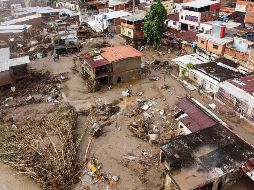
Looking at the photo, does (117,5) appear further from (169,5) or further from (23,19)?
(23,19)

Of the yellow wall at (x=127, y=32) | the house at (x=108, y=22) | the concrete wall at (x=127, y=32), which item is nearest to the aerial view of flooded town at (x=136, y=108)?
the concrete wall at (x=127, y=32)

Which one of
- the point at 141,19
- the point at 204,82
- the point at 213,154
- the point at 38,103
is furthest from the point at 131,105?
the point at 141,19

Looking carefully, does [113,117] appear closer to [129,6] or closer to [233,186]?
[233,186]

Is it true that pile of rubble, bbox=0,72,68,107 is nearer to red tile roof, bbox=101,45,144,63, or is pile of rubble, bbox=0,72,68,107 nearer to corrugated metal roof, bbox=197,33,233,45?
red tile roof, bbox=101,45,144,63

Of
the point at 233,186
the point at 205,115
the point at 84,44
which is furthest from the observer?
the point at 84,44

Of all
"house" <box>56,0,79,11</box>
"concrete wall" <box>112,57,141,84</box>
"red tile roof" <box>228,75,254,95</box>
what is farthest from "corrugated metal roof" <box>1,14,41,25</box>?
"red tile roof" <box>228,75,254,95</box>

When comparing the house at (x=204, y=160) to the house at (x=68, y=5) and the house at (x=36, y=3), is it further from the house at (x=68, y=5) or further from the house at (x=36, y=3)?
the house at (x=36, y=3)

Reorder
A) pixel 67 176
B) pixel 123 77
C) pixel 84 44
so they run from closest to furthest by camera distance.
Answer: pixel 67 176
pixel 123 77
pixel 84 44
